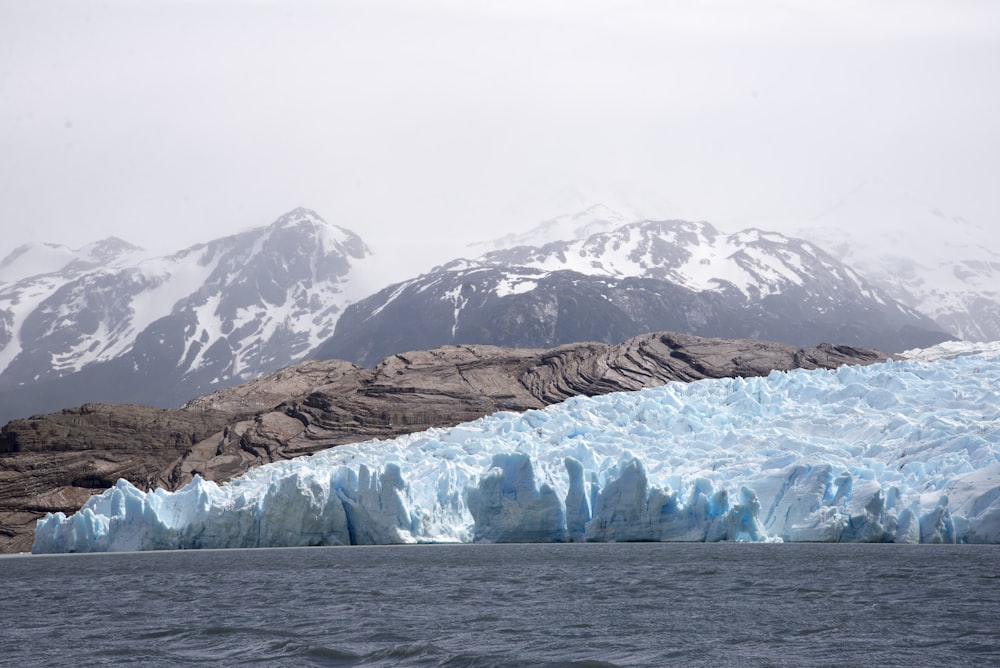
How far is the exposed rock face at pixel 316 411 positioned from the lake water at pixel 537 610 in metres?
32.0

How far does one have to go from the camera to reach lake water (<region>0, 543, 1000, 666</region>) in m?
21.2

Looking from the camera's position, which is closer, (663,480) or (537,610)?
(537,610)

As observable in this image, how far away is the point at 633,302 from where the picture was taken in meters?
159

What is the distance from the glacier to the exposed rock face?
13674 millimetres

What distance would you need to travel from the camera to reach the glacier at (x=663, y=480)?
43.4 meters

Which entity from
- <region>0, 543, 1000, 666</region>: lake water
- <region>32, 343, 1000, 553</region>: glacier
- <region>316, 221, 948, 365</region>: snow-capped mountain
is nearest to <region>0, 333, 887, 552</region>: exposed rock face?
<region>32, 343, 1000, 553</region>: glacier

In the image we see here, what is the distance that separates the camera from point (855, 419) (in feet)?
165

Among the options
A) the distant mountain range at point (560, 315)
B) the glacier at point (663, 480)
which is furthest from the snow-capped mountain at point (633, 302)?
the glacier at point (663, 480)

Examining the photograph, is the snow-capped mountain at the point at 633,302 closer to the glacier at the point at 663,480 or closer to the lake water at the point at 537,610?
the glacier at the point at 663,480

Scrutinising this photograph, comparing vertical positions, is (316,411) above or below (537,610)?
above

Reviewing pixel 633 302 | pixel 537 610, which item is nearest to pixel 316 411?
pixel 537 610

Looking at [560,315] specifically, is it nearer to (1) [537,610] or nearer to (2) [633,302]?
(2) [633,302]

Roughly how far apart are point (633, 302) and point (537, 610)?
437ft

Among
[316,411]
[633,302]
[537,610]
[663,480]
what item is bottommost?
[537,610]
